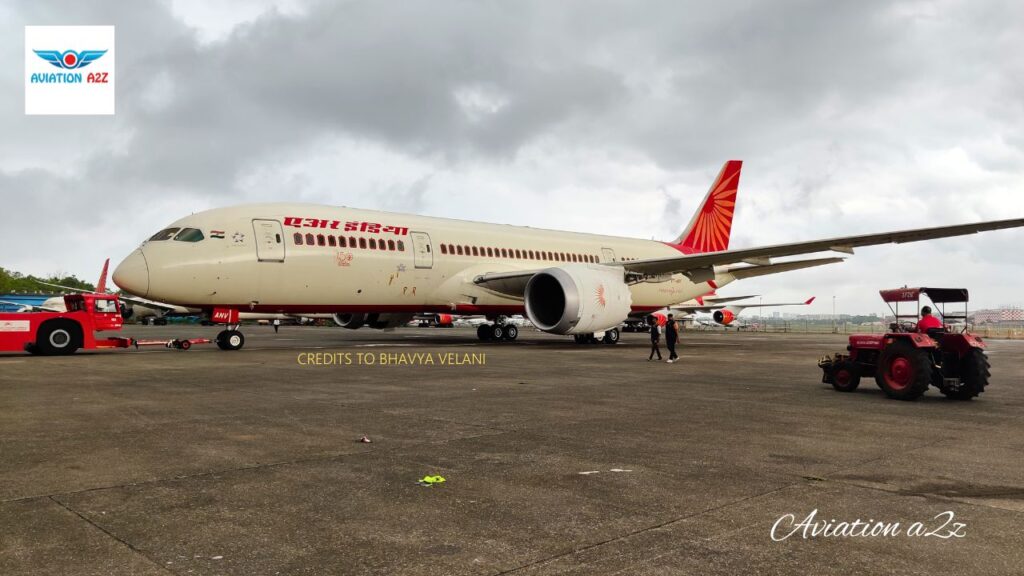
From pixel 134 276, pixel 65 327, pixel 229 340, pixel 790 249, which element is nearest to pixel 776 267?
pixel 790 249

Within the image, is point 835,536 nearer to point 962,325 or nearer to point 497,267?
point 962,325

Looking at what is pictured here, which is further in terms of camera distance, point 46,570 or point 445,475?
point 445,475

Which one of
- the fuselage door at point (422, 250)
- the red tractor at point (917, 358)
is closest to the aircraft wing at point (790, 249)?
the fuselage door at point (422, 250)

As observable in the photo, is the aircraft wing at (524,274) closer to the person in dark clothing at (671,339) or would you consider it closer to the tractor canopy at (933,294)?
the person in dark clothing at (671,339)

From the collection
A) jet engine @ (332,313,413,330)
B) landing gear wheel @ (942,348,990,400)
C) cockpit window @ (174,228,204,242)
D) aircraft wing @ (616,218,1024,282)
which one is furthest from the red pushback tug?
landing gear wheel @ (942,348,990,400)

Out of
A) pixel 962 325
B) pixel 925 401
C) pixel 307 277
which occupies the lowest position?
pixel 925 401

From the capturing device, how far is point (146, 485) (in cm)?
436

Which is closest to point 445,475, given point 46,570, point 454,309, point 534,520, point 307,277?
point 534,520

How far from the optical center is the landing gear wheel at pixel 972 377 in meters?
9.15

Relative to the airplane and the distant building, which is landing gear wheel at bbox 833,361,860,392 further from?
the airplane

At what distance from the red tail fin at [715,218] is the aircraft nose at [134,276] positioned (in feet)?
69.0

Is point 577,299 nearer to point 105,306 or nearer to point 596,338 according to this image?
point 596,338

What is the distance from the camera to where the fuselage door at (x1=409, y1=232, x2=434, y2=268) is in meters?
20.3

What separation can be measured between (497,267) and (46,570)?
781 inches
